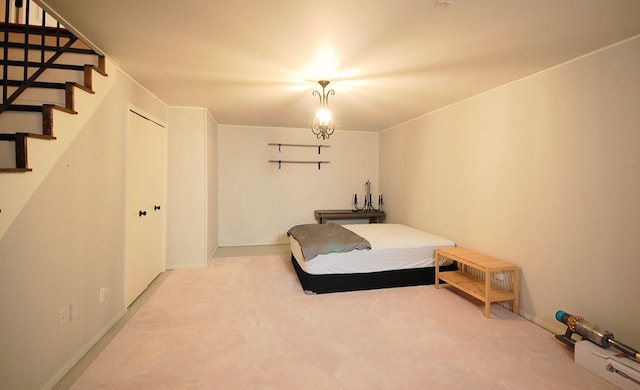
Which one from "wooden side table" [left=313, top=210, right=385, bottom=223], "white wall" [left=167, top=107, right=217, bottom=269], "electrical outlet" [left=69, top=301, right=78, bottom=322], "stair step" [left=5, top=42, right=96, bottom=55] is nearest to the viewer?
"electrical outlet" [left=69, top=301, right=78, bottom=322]

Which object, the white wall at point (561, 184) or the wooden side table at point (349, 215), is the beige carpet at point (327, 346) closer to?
the white wall at point (561, 184)

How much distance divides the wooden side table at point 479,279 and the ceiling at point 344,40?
1837 millimetres

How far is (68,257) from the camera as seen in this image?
194cm

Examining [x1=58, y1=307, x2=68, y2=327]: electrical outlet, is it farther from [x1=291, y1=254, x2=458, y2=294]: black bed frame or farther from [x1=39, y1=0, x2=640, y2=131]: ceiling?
[x1=291, y1=254, x2=458, y2=294]: black bed frame

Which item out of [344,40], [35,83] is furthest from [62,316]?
[344,40]

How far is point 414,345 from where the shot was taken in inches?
88.5

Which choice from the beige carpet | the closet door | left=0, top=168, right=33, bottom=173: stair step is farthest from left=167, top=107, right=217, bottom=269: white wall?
left=0, top=168, right=33, bottom=173: stair step

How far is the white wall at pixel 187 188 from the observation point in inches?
161

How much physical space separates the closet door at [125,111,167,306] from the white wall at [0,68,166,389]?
0.62 feet

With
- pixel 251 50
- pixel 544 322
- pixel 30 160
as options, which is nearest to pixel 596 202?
pixel 544 322

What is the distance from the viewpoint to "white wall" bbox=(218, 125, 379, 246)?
544cm

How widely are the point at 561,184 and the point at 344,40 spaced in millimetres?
2205

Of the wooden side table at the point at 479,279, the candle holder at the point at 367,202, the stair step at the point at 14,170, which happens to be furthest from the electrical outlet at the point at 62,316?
the candle holder at the point at 367,202

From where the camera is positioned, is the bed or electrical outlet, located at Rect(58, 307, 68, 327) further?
the bed
